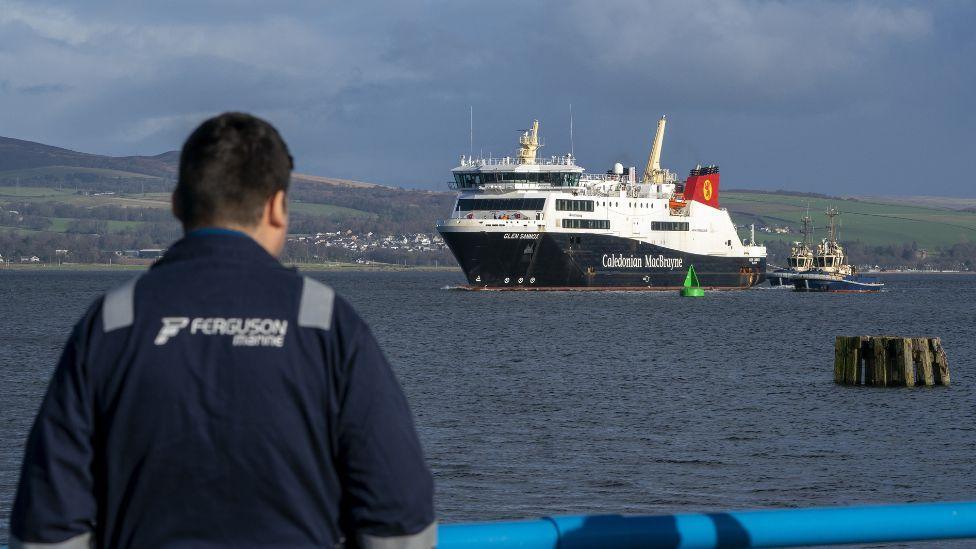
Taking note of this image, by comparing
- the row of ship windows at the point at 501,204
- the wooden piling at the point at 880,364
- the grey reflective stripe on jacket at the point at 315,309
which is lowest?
the wooden piling at the point at 880,364

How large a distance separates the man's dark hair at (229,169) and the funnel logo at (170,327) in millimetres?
269

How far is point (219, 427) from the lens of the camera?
2.59m

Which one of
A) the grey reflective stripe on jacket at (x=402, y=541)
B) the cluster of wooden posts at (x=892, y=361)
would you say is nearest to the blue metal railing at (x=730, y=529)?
the grey reflective stripe on jacket at (x=402, y=541)

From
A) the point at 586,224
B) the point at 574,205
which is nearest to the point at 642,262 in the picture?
the point at 586,224

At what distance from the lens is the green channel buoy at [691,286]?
77688mm

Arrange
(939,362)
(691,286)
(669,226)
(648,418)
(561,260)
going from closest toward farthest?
(648,418), (939,362), (561,260), (669,226), (691,286)

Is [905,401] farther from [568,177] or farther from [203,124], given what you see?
[568,177]

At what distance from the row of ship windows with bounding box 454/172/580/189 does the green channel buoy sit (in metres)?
10.4

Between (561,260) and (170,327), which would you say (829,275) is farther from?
(170,327)

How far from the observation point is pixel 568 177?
7206 cm

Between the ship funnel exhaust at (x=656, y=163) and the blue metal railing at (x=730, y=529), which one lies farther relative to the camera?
the ship funnel exhaust at (x=656, y=163)

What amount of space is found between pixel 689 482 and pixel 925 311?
5781 cm

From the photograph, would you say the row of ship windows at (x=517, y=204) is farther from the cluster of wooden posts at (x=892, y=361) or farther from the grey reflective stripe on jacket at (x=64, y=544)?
the grey reflective stripe on jacket at (x=64, y=544)

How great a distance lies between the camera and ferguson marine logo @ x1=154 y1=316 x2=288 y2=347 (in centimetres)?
258
